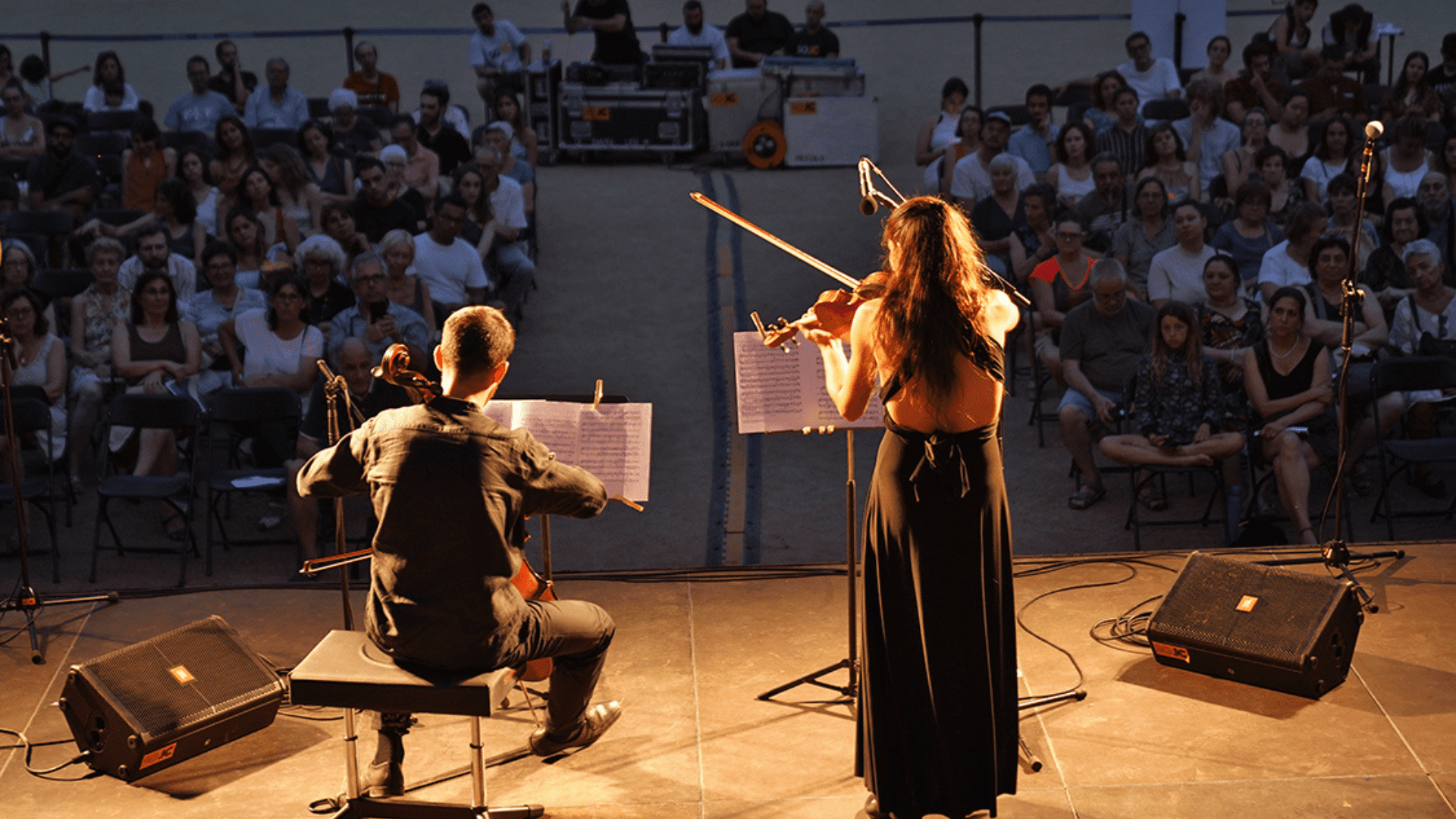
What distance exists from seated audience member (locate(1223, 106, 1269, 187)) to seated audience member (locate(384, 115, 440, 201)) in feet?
17.2

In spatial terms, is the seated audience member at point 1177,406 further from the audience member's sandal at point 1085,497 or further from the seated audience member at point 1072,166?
the seated audience member at point 1072,166

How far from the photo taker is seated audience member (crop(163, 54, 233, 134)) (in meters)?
10.7

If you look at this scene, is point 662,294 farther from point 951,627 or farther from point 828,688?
point 951,627

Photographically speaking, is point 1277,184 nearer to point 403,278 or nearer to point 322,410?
point 403,278

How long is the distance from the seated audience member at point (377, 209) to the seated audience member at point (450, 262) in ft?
1.35

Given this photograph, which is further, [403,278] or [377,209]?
[377,209]

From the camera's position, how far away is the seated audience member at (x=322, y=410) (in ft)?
19.4

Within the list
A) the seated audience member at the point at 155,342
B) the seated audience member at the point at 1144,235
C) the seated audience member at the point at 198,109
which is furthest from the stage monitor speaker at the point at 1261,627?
the seated audience member at the point at 198,109

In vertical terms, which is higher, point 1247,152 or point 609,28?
point 609,28

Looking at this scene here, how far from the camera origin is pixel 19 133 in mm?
10078

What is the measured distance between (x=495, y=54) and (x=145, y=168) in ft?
11.5

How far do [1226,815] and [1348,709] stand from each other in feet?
2.47

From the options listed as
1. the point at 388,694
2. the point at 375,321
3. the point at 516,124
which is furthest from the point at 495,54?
the point at 388,694

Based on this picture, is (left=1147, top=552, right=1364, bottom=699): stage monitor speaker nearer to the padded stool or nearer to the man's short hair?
the padded stool
